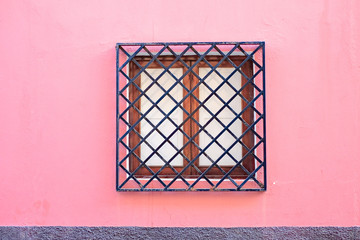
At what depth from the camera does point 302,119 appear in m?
3.42

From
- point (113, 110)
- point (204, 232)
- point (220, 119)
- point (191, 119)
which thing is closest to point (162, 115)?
point (191, 119)

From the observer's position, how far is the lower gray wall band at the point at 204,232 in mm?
3416

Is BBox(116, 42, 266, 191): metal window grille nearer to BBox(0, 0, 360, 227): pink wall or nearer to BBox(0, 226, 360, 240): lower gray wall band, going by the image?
BBox(0, 0, 360, 227): pink wall

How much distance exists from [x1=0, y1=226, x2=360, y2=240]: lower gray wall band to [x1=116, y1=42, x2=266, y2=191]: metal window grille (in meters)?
0.43

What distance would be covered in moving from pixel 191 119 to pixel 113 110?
0.82 metres

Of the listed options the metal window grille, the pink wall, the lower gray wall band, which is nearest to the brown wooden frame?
the metal window grille

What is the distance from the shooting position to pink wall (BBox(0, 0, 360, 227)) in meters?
3.42

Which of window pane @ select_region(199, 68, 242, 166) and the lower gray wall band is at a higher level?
window pane @ select_region(199, 68, 242, 166)

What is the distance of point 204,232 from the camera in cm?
343

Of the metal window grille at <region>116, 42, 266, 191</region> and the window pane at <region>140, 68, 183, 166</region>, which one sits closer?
the metal window grille at <region>116, 42, 266, 191</region>

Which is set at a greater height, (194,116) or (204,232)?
(194,116)

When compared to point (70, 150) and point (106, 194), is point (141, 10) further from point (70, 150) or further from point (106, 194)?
point (106, 194)

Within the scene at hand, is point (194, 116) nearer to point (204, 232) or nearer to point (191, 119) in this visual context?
point (191, 119)

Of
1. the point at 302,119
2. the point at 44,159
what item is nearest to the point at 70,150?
the point at 44,159
